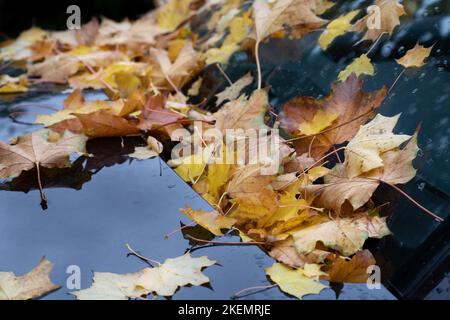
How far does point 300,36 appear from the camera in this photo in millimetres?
1669

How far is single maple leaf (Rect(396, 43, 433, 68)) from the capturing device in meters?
1.29

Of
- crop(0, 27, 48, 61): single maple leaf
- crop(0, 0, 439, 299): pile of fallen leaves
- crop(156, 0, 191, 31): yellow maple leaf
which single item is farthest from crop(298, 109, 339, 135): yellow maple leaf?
crop(0, 27, 48, 61): single maple leaf

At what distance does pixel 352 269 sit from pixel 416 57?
551 mm

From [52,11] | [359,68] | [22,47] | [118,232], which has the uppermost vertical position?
[359,68]

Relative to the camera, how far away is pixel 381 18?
1.42 meters

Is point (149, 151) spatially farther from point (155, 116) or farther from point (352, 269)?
point (352, 269)

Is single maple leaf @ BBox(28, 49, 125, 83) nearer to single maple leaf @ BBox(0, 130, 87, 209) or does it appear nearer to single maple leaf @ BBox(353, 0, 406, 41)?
single maple leaf @ BBox(0, 130, 87, 209)

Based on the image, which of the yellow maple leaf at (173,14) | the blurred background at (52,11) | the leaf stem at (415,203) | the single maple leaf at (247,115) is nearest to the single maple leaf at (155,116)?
the single maple leaf at (247,115)

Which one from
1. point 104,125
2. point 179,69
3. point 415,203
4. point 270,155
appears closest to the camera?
point 415,203

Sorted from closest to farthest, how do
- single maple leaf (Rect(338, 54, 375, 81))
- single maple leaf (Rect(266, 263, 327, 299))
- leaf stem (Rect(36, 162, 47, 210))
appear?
1. single maple leaf (Rect(266, 263, 327, 299))
2. leaf stem (Rect(36, 162, 47, 210))
3. single maple leaf (Rect(338, 54, 375, 81))

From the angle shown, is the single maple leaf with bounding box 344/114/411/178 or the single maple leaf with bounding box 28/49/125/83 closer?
the single maple leaf with bounding box 344/114/411/178

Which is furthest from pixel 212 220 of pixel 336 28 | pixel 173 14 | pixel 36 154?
pixel 173 14

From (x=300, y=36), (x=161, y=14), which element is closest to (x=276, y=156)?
(x=300, y=36)

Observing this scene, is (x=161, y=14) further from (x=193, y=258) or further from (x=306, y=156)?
(x=193, y=258)
